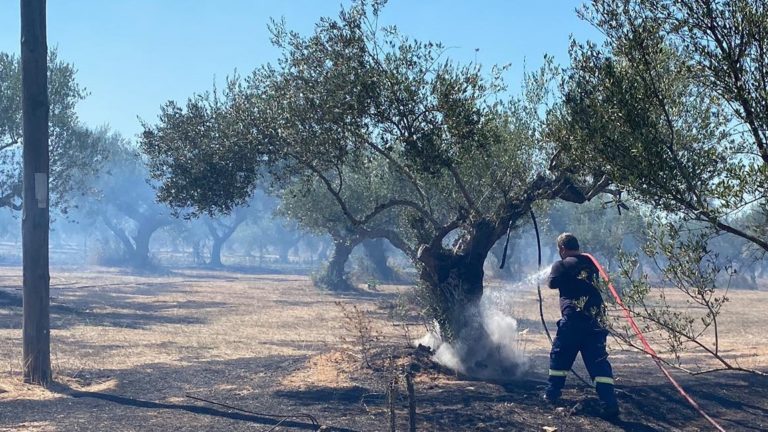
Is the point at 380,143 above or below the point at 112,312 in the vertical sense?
above

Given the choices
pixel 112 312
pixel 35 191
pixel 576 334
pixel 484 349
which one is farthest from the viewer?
pixel 112 312

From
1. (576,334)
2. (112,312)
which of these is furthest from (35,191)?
(112,312)

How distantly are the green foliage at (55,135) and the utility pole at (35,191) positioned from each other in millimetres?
16742

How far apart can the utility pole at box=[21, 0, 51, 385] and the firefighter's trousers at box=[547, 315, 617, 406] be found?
6.83 meters

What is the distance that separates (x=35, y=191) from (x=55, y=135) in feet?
66.3

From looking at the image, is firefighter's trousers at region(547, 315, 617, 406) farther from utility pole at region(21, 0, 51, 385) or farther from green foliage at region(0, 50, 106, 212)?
green foliage at region(0, 50, 106, 212)

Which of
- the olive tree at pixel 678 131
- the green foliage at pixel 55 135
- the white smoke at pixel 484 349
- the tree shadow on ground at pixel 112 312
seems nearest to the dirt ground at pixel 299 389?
the white smoke at pixel 484 349

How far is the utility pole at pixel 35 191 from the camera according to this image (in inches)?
437

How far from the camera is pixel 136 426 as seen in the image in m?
8.69

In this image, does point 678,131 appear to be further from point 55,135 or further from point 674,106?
point 55,135

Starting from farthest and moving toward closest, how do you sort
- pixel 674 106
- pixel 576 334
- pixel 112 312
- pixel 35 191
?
pixel 112 312, pixel 35 191, pixel 576 334, pixel 674 106

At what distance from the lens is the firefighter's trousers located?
8961 mm

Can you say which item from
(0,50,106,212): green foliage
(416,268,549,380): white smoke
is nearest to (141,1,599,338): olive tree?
(416,268,549,380): white smoke

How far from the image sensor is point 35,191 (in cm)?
1113
